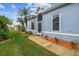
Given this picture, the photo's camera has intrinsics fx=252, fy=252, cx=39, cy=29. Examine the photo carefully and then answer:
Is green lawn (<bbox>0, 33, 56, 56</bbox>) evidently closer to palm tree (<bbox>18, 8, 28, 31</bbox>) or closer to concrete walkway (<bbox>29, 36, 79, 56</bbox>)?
concrete walkway (<bbox>29, 36, 79, 56</bbox>)

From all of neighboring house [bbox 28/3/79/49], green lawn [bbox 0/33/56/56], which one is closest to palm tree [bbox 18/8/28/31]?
neighboring house [bbox 28/3/79/49]

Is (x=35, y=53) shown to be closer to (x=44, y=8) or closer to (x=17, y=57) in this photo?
(x=17, y=57)

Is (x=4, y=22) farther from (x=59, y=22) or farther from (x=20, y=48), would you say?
(x=59, y=22)

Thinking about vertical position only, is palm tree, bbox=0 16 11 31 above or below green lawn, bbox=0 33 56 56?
above

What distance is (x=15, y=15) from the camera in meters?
2.87

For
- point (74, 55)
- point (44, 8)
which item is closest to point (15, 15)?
point (44, 8)

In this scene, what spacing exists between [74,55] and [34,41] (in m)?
0.49

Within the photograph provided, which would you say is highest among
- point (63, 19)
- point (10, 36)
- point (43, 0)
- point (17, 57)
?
point (43, 0)

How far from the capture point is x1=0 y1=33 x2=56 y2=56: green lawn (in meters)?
2.83

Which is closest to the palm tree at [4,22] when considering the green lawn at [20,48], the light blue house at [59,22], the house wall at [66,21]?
the green lawn at [20,48]

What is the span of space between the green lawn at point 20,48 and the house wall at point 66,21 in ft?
0.67

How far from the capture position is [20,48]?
286 centimetres

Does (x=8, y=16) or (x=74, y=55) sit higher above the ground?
(x=8, y=16)

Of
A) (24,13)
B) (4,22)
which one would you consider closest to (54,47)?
(24,13)
